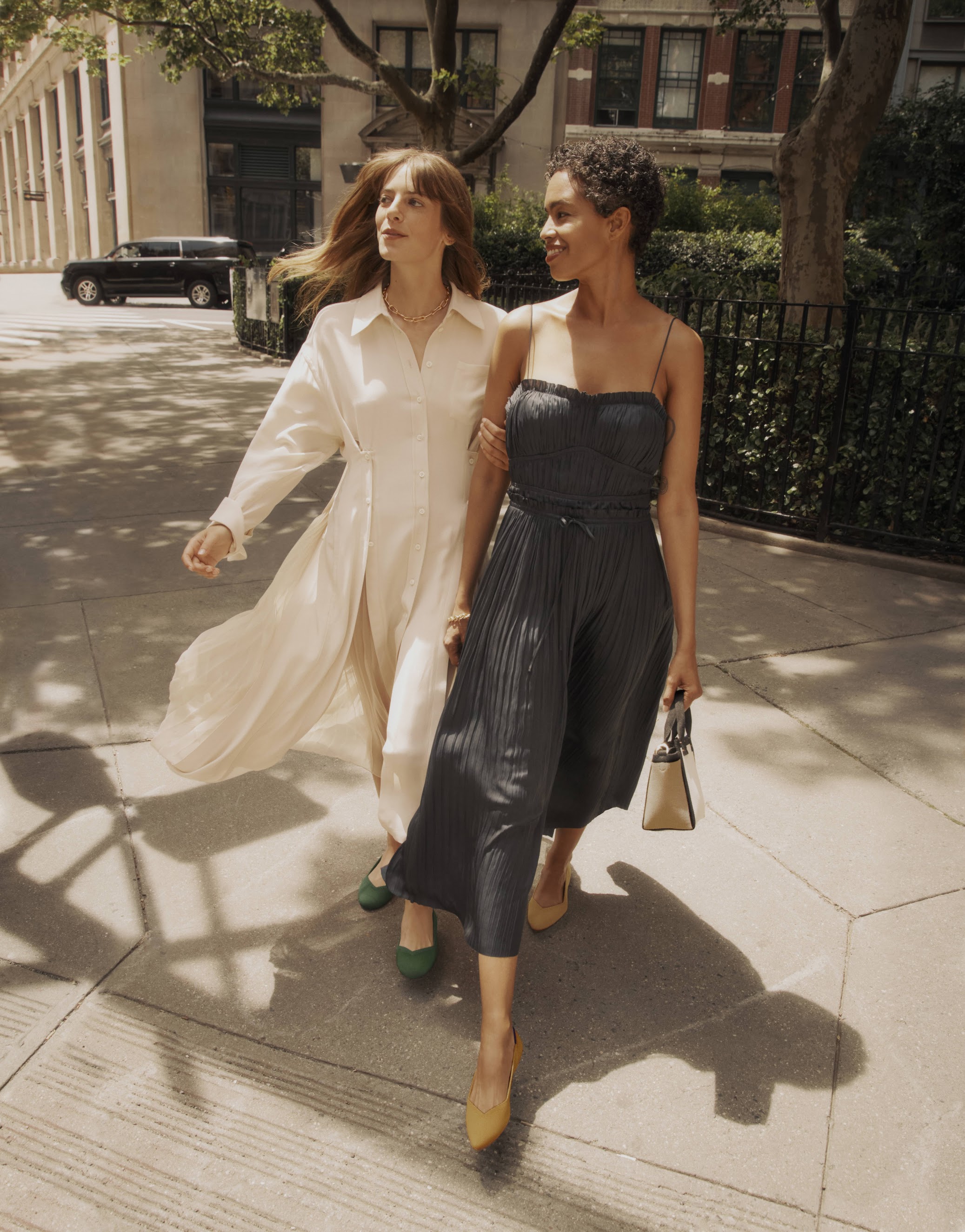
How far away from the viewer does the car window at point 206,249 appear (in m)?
25.5

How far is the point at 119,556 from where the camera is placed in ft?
20.1

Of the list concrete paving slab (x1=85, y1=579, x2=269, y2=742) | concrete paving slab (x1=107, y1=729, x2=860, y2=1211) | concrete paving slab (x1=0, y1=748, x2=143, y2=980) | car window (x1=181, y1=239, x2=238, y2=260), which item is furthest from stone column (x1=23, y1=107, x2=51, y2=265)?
concrete paving slab (x1=107, y1=729, x2=860, y2=1211)

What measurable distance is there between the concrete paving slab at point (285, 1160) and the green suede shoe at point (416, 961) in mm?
361

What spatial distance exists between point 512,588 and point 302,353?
0.94 m

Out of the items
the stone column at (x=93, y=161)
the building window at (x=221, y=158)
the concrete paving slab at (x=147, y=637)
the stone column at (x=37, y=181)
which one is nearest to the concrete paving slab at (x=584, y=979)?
the concrete paving slab at (x=147, y=637)

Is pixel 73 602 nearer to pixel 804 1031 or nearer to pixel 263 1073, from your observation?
pixel 263 1073

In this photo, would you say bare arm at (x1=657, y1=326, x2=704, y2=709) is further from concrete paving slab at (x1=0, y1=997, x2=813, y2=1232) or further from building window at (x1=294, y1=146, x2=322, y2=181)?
building window at (x1=294, y1=146, x2=322, y2=181)

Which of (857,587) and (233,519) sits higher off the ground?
(233,519)

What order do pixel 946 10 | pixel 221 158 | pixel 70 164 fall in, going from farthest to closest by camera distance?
pixel 70 164
pixel 221 158
pixel 946 10

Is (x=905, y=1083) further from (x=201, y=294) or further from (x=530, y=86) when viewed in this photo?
(x=201, y=294)

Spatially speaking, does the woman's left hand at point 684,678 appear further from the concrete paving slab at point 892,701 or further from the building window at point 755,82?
the building window at point 755,82

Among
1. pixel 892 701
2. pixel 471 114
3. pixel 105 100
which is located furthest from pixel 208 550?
pixel 105 100

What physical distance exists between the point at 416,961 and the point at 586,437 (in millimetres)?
1474

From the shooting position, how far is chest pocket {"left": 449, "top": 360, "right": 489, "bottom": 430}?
266 cm
